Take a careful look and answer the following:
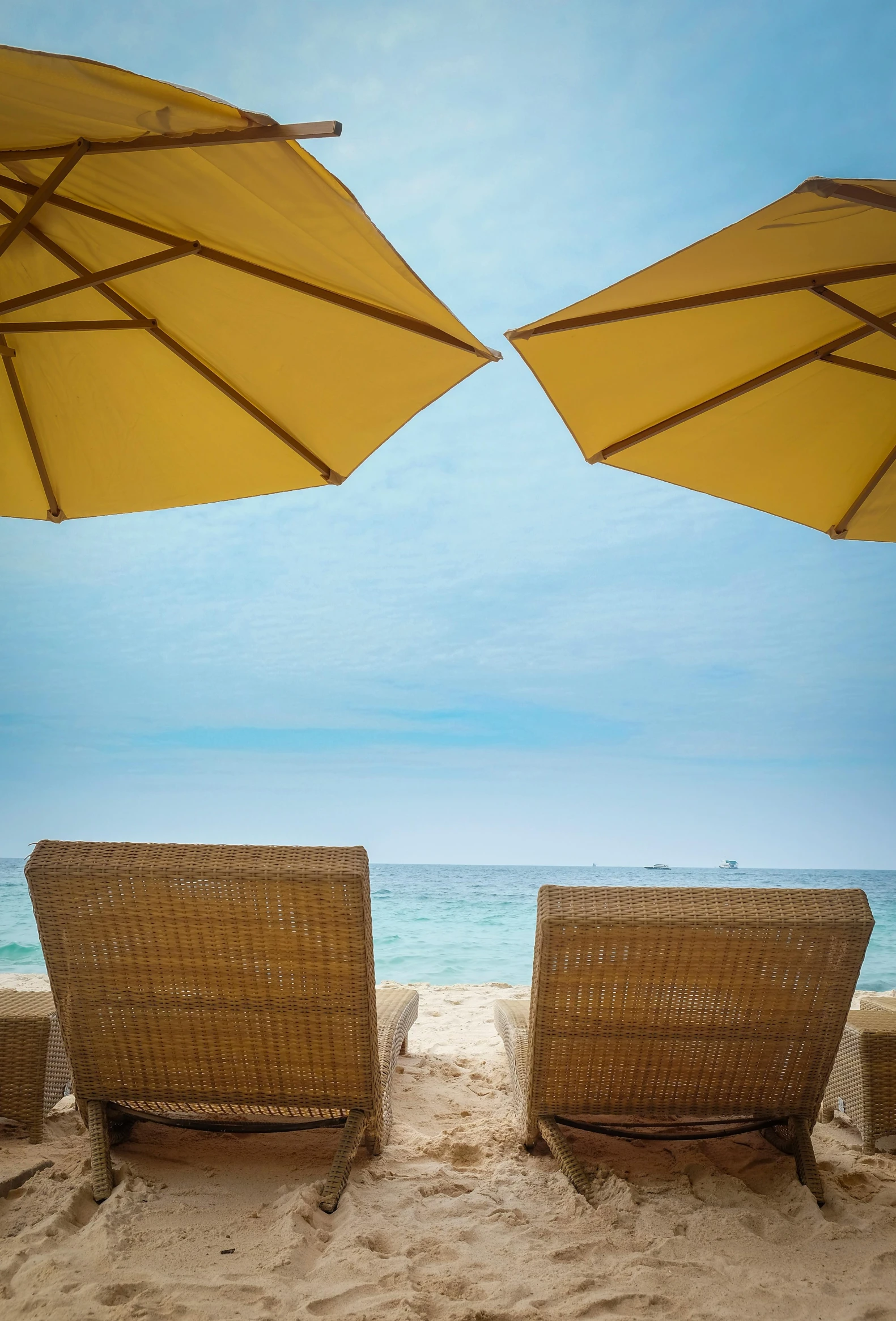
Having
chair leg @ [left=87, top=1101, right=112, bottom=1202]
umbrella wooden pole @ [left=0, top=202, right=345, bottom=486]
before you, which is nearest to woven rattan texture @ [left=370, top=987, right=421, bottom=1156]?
chair leg @ [left=87, top=1101, right=112, bottom=1202]

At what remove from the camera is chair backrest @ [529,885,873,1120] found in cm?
178

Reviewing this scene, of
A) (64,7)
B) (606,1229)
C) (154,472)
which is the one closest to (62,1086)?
(606,1229)

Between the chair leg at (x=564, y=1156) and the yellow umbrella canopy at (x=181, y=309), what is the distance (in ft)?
7.00

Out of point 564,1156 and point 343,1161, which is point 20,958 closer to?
point 343,1161

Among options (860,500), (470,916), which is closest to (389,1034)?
(860,500)

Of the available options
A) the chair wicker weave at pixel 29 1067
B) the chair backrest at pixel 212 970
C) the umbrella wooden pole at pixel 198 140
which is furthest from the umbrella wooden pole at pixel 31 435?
the chair wicker weave at pixel 29 1067

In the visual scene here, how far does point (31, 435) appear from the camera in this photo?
271cm

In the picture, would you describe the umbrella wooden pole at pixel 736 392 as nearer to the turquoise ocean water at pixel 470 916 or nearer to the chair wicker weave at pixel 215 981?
the turquoise ocean water at pixel 470 916

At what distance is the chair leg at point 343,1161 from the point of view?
1.75 m

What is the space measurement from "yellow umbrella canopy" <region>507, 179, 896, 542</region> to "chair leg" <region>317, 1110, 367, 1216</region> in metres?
2.19

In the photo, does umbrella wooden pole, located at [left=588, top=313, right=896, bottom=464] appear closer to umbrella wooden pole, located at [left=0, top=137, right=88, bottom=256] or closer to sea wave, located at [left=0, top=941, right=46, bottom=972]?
umbrella wooden pole, located at [left=0, top=137, right=88, bottom=256]

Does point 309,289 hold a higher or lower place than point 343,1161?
higher

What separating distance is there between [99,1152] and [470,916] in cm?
1407

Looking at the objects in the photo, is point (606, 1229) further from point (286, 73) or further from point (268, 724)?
point (286, 73)
